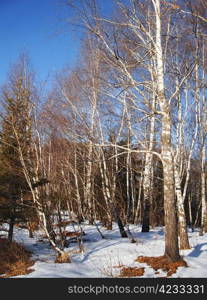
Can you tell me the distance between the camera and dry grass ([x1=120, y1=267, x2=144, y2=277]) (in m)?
4.97

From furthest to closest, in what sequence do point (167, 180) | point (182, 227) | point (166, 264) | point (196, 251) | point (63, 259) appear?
point (182, 227) → point (196, 251) → point (63, 259) → point (167, 180) → point (166, 264)

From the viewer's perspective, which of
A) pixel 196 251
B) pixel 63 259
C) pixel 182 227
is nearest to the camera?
pixel 63 259

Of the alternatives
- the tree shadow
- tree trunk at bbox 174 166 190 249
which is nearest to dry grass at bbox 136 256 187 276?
the tree shadow

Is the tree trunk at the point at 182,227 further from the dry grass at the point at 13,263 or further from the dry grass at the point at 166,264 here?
the dry grass at the point at 13,263

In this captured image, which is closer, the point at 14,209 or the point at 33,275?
the point at 33,275

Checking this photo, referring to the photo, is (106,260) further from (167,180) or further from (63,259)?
(167,180)

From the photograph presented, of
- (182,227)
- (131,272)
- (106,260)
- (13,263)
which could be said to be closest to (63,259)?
(106,260)

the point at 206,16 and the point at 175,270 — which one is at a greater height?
the point at 206,16

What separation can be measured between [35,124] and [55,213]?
2900 mm

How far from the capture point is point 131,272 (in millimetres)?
5074

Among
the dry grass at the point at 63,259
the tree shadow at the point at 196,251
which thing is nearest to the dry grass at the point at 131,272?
the dry grass at the point at 63,259

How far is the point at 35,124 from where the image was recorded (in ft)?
25.4
